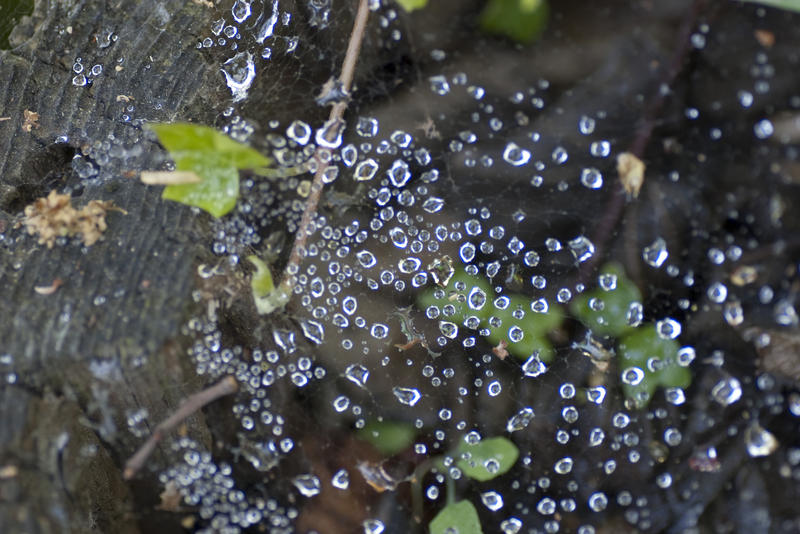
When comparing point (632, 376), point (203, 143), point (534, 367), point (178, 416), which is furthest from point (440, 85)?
point (178, 416)

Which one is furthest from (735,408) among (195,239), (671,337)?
(195,239)

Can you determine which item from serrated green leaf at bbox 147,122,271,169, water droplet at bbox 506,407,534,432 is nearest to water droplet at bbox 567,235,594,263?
water droplet at bbox 506,407,534,432

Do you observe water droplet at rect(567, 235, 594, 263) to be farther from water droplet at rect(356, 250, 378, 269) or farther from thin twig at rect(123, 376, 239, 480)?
thin twig at rect(123, 376, 239, 480)

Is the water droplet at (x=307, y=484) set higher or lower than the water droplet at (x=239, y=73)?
lower

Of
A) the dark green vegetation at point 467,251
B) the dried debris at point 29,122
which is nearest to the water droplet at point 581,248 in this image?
the dark green vegetation at point 467,251

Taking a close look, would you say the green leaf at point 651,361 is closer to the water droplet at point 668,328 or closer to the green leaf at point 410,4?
the water droplet at point 668,328

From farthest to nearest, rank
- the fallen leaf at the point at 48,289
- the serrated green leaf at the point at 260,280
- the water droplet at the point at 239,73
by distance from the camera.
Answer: the water droplet at the point at 239,73, the serrated green leaf at the point at 260,280, the fallen leaf at the point at 48,289

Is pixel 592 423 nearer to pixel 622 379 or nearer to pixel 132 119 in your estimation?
pixel 622 379
